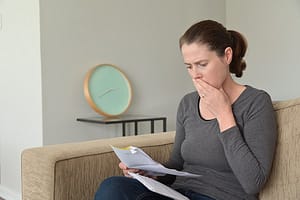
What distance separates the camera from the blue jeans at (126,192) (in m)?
1.23

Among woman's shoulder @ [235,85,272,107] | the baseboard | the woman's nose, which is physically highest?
the woman's nose

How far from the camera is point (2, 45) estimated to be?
Result: 279cm

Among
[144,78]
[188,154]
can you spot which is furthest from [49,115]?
[188,154]

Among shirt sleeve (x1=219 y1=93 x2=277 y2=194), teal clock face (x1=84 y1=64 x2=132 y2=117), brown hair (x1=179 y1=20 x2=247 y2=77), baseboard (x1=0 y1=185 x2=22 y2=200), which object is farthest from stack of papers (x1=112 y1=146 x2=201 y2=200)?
baseboard (x1=0 y1=185 x2=22 y2=200)

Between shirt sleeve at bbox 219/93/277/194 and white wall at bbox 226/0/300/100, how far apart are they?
1630 mm

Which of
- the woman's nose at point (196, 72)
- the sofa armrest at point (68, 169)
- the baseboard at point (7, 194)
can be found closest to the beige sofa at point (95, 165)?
the sofa armrest at point (68, 169)

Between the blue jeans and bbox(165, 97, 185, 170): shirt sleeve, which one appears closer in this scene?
the blue jeans

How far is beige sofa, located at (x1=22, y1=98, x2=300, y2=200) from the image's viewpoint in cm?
125

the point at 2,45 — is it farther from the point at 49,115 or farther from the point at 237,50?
the point at 237,50

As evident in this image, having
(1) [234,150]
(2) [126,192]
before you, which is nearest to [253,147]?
(1) [234,150]

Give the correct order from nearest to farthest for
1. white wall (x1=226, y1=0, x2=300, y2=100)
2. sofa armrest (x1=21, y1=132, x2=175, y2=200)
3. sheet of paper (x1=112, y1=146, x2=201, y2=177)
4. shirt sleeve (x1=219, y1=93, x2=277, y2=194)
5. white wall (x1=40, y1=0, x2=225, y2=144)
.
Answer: shirt sleeve (x1=219, y1=93, x2=277, y2=194) → sheet of paper (x1=112, y1=146, x2=201, y2=177) → sofa armrest (x1=21, y1=132, x2=175, y2=200) → white wall (x1=40, y1=0, x2=225, y2=144) → white wall (x1=226, y1=0, x2=300, y2=100)

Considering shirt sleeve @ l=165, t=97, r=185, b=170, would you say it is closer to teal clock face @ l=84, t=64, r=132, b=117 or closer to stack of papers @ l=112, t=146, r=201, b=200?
stack of papers @ l=112, t=146, r=201, b=200

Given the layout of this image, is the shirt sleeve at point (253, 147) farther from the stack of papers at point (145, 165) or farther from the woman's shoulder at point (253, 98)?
the stack of papers at point (145, 165)

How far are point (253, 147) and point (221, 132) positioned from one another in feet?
0.33
